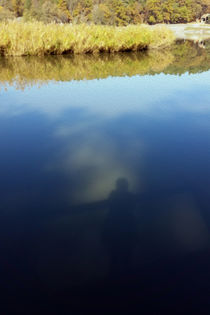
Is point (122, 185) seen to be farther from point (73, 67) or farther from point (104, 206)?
point (73, 67)

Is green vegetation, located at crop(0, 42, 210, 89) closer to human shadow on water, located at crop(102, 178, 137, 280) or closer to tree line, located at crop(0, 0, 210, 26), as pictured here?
human shadow on water, located at crop(102, 178, 137, 280)

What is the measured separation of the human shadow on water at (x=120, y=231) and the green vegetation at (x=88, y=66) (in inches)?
188

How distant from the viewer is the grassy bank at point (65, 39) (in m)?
9.89

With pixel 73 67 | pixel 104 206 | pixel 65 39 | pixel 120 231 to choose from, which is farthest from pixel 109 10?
pixel 120 231

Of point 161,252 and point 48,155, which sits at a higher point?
point 48,155

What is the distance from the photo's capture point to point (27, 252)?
1949 mm

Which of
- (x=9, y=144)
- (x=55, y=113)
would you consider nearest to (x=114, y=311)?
(x=9, y=144)

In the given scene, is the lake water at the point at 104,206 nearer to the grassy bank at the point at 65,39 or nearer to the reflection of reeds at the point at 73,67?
the reflection of reeds at the point at 73,67

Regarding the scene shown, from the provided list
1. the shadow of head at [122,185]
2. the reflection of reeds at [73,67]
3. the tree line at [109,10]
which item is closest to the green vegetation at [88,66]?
the reflection of reeds at [73,67]

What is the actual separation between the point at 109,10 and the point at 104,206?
39556 millimetres

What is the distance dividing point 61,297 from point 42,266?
281 millimetres

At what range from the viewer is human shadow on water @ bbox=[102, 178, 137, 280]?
73.5 inches

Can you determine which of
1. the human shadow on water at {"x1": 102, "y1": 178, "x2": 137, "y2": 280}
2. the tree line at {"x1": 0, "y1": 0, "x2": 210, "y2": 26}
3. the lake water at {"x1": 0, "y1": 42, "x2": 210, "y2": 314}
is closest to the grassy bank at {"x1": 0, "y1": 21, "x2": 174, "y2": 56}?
the lake water at {"x1": 0, "y1": 42, "x2": 210, "y2": 314}

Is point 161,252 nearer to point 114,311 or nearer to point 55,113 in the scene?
point 114,311
